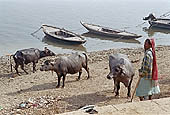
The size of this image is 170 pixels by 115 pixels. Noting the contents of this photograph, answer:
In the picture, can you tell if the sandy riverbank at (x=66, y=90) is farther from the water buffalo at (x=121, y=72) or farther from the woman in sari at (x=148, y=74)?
the woman in sari at (x=148, y=74)

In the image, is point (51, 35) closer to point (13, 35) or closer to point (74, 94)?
point (13, 35)

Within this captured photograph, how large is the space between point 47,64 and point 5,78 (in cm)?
350

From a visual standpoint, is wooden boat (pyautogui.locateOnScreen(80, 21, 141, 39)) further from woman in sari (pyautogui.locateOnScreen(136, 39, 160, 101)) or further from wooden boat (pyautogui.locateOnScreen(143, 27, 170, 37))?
woman in sari (pyautogui.locateOnScreen(136, 39, 160, 101))

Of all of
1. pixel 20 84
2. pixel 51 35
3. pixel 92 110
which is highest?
pixel 51 35

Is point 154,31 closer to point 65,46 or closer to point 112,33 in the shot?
point 112,33

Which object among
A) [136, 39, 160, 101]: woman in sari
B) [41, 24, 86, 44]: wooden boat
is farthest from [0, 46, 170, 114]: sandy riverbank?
[41, 24, 86, 44]: wooden boat

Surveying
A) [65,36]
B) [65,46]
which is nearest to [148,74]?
[65,46]

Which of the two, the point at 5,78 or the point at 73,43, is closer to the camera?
the point at 5,78

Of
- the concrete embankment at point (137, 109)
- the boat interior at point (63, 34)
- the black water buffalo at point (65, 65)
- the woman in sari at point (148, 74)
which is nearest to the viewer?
the concrete embankment at point (137, 109)

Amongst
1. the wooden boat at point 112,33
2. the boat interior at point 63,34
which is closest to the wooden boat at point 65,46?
the boat interior at point 63,34

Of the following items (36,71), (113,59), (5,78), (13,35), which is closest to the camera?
(113,59)

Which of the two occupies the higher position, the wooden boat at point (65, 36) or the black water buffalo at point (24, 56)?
the wooden boat at point (65, 36)

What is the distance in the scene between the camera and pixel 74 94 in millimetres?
8789

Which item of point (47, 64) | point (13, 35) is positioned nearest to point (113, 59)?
point (47, 64)
